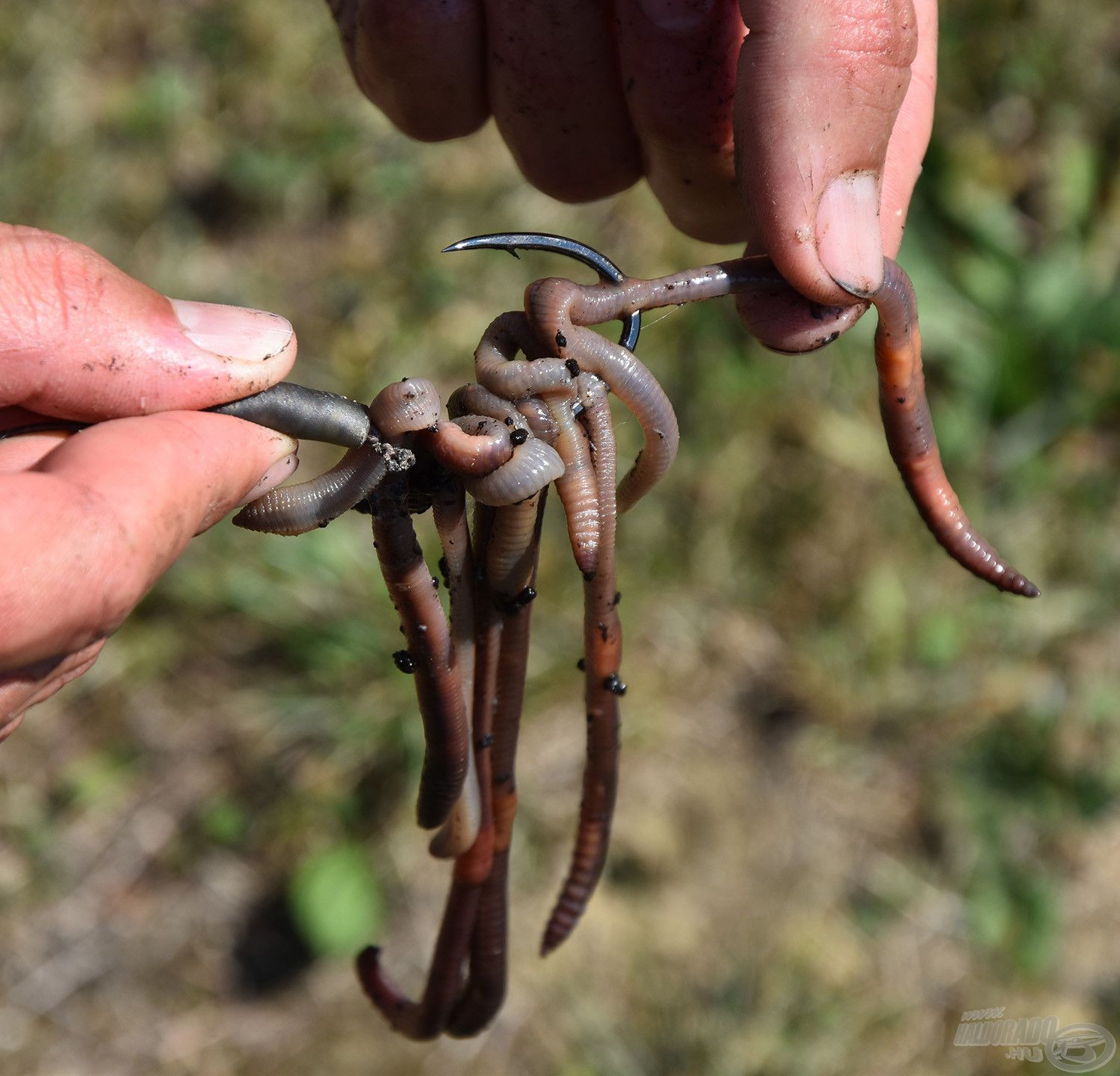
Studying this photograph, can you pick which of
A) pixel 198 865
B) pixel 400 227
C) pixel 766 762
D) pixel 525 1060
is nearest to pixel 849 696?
pixel 766 762

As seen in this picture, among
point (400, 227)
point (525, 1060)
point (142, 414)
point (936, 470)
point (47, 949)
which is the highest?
point (142, 414)

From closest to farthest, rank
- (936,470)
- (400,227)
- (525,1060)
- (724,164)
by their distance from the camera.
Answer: (936,470) < (724,164) < (525,1060) < (400,227)

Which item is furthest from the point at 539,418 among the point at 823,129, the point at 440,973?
the point at 440,973

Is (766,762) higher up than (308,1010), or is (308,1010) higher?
(766,762)

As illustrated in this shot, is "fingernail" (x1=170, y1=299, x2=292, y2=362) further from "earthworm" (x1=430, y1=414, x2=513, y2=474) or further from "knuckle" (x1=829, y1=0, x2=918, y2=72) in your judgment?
"knuckle" (x1=829, y1=0, x2=918, y2=72)

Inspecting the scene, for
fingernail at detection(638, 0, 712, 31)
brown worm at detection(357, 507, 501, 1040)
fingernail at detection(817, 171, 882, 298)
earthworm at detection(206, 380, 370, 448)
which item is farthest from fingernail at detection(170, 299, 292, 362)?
fingernail at detection(638, 0, 712, 31)

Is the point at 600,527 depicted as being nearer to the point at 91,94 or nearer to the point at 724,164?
the point at 724,164
